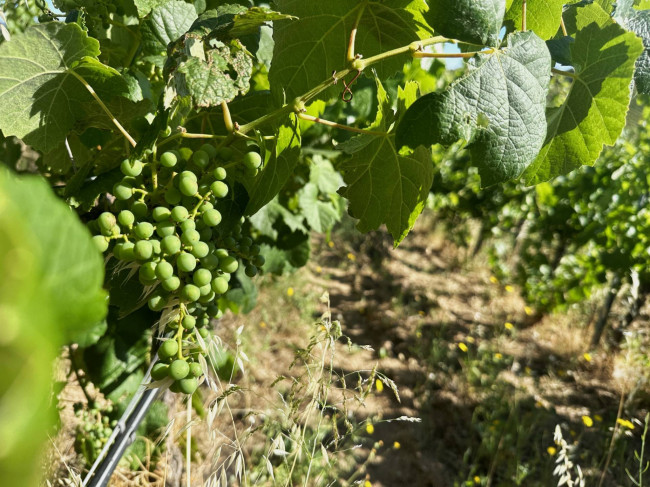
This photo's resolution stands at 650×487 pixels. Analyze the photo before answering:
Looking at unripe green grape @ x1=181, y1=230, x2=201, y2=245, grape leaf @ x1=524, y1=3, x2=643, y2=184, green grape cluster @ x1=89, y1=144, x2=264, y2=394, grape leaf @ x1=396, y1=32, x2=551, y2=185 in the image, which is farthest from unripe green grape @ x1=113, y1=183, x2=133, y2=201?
grape leaf @ x1=524, y1=3, x2=643, y2=184

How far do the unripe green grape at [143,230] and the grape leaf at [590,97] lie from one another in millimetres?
714

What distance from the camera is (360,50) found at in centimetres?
102

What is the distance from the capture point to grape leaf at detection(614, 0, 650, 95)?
978 millimetres

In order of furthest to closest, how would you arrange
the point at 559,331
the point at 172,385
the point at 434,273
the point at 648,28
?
the point at 434,273
the point at 559,331
the point at 648,28
the point at 172,385

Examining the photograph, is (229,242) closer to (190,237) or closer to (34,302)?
(190,237)

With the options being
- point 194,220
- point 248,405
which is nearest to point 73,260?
point 194,220

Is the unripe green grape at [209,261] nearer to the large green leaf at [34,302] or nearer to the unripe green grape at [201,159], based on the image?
the unripe green grape at [201,159]

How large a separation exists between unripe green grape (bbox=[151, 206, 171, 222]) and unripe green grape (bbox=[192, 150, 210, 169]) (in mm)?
95

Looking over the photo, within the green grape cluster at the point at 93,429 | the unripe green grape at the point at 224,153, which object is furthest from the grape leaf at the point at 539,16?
the green grape cluster at the point at 93,429

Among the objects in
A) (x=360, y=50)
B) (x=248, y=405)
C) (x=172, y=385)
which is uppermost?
(x=360, y=50)

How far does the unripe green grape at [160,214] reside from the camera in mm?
799

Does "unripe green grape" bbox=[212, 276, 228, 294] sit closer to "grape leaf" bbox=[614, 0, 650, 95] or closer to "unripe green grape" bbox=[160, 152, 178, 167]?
"unripe green grape" bbox=[160, 152, 178, 167]

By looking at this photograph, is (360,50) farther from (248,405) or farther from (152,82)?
(248,405)

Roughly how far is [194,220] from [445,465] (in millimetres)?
2964
